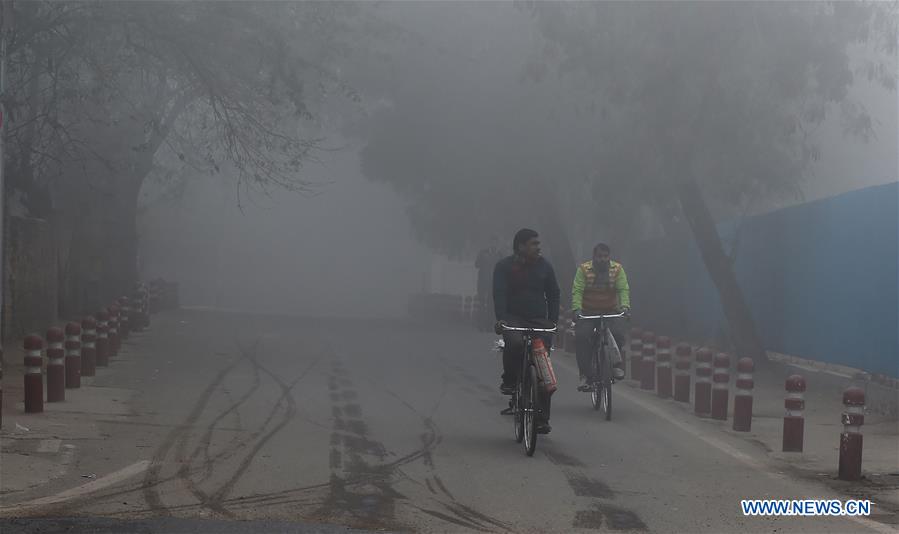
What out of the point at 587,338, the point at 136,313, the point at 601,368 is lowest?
the point at 136,313

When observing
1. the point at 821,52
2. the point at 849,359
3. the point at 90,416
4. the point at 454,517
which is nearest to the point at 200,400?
the point at 90,416

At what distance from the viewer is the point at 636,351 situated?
19.7 m

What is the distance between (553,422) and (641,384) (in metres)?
5.06

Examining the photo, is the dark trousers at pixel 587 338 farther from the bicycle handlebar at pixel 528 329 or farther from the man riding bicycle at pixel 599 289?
the bicycle handlebar at pixel 528 329

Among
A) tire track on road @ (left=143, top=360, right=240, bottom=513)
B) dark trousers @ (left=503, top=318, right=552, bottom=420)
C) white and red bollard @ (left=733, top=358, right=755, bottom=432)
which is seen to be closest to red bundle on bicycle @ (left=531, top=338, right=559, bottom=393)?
dark trousers @ (left=503, top=318, right=552, bottom=420)

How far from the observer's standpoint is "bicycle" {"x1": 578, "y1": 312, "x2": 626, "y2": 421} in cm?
1458

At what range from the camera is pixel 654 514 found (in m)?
8.80

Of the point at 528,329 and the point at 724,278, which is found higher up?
the point at 724,278

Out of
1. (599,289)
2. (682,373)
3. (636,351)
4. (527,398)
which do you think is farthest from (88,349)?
(527,398)

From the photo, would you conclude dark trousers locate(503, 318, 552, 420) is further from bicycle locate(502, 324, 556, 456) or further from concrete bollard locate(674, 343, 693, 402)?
concrete bollard locate(674, 343, 693, 402)

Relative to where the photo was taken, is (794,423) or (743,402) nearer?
(794,423)

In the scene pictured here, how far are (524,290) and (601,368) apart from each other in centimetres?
293

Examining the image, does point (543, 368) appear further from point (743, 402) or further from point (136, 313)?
point (136, 313)

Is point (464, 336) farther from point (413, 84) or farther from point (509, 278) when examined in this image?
point (509, 278)
